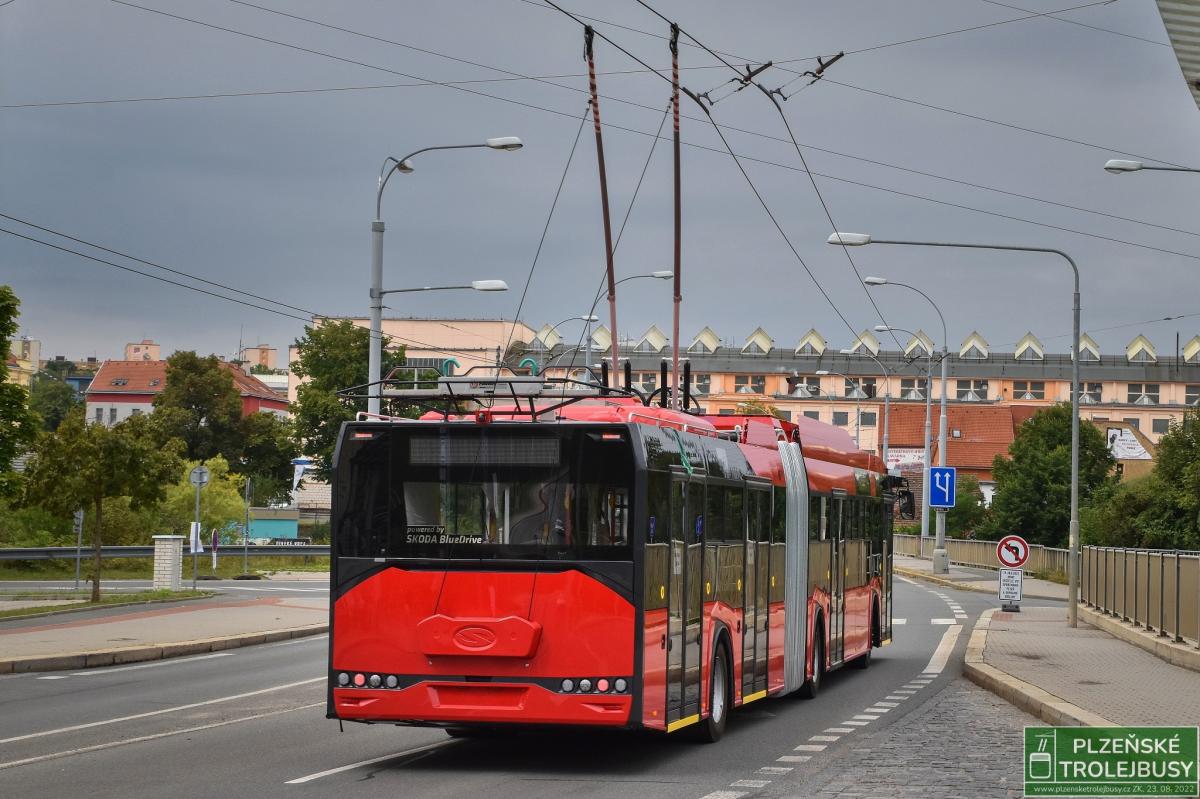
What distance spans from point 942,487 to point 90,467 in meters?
28.0

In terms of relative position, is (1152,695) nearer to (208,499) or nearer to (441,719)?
(441,719)

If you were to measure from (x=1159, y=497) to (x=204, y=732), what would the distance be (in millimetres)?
36673

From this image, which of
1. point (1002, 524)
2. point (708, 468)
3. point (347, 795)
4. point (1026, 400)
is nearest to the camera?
point (347, 795)

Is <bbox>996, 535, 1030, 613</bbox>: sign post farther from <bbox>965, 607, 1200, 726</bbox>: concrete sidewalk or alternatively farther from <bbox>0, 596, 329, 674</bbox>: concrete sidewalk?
<bbox>0, 596, 329, 674</bbox>: concrete sidewalk

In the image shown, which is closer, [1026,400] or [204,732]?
[204,732]

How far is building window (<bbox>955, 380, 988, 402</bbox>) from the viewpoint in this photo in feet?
468

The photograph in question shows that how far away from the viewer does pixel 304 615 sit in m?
32.6

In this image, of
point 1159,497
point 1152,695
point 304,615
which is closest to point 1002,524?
point 1159,497

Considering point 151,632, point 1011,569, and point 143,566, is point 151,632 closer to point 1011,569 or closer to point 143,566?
point 1011,569

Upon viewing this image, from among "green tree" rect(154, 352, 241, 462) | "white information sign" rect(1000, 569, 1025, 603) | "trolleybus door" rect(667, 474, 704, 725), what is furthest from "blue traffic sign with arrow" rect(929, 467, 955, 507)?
"green tree" rect(154, 352, 241, 462)

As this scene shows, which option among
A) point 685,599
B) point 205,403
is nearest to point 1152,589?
point 685,599

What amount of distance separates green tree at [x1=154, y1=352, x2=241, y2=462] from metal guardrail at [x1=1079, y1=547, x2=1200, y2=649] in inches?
3032

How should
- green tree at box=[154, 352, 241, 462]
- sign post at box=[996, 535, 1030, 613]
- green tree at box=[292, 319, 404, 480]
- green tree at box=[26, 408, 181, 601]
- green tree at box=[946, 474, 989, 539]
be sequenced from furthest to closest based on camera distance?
green tree at box=[154, 352, 241, 462]
green tree at box=[292, 319, 404, 480]
green tree at box=[946, 474, 989, 539]
sign post at box=[996, 535, 1030, 613]
green tree at box=[26, 408, 181, 601]

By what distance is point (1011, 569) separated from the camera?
117ft
